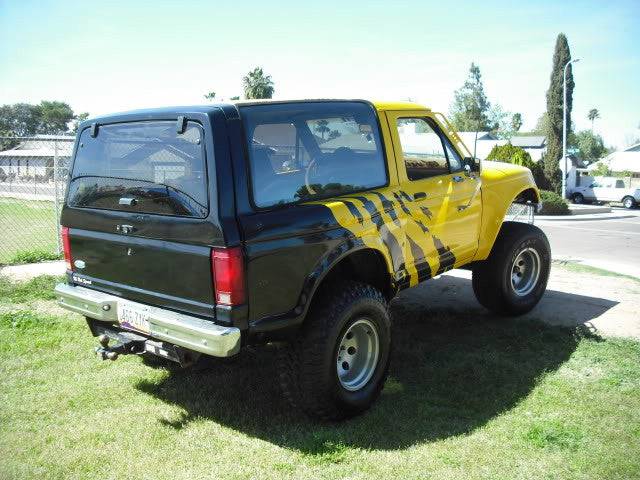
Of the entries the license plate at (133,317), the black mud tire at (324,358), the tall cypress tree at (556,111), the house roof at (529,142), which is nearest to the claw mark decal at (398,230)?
the black mud tire at (324,358)

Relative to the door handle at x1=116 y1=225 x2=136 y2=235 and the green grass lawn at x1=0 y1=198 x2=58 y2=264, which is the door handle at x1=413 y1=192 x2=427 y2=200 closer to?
the door handle at x1=116 y1=225 x2=136 y2=235

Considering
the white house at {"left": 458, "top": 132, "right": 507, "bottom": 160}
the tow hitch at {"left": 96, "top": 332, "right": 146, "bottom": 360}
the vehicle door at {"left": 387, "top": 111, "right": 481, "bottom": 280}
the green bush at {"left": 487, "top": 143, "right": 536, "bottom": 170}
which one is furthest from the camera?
the white house at {"left": 458, "top": 132, "right": 507, "bottom": 160}

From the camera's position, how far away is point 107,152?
4.01m

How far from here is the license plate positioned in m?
3.62

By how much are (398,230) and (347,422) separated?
4.69 feet

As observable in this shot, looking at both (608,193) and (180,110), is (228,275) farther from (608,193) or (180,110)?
(608,193)

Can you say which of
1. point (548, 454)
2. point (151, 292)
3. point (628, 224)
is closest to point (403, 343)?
point (548, 454)

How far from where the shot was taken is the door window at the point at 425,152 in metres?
4.94

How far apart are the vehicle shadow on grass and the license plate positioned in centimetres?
70

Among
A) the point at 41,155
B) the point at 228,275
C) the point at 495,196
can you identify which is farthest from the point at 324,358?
the point at 41,155

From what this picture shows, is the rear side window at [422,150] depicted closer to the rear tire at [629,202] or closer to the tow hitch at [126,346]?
the tow hitch at [126,346]

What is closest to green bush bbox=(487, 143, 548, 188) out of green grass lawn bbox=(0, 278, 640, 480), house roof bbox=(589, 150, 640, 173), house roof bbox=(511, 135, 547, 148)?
green grass lawn bbox=(0, 278, 640, 480)

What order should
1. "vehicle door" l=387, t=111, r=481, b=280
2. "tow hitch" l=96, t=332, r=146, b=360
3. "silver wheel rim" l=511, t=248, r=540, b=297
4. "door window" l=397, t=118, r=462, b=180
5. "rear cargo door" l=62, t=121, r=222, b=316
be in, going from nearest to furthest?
"rear cargo door" l=62, t=121, r=222, b=316, "tow hitch" l=96, t=332, r=146, b=360, "vehicle door" l=387, t=111, r=481, b=280, "door window" l=397, t=118, r=462, b=180, "silver wheel rim" l=511, t=248, r=540, b=297

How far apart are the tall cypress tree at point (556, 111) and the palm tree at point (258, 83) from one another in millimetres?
27402
